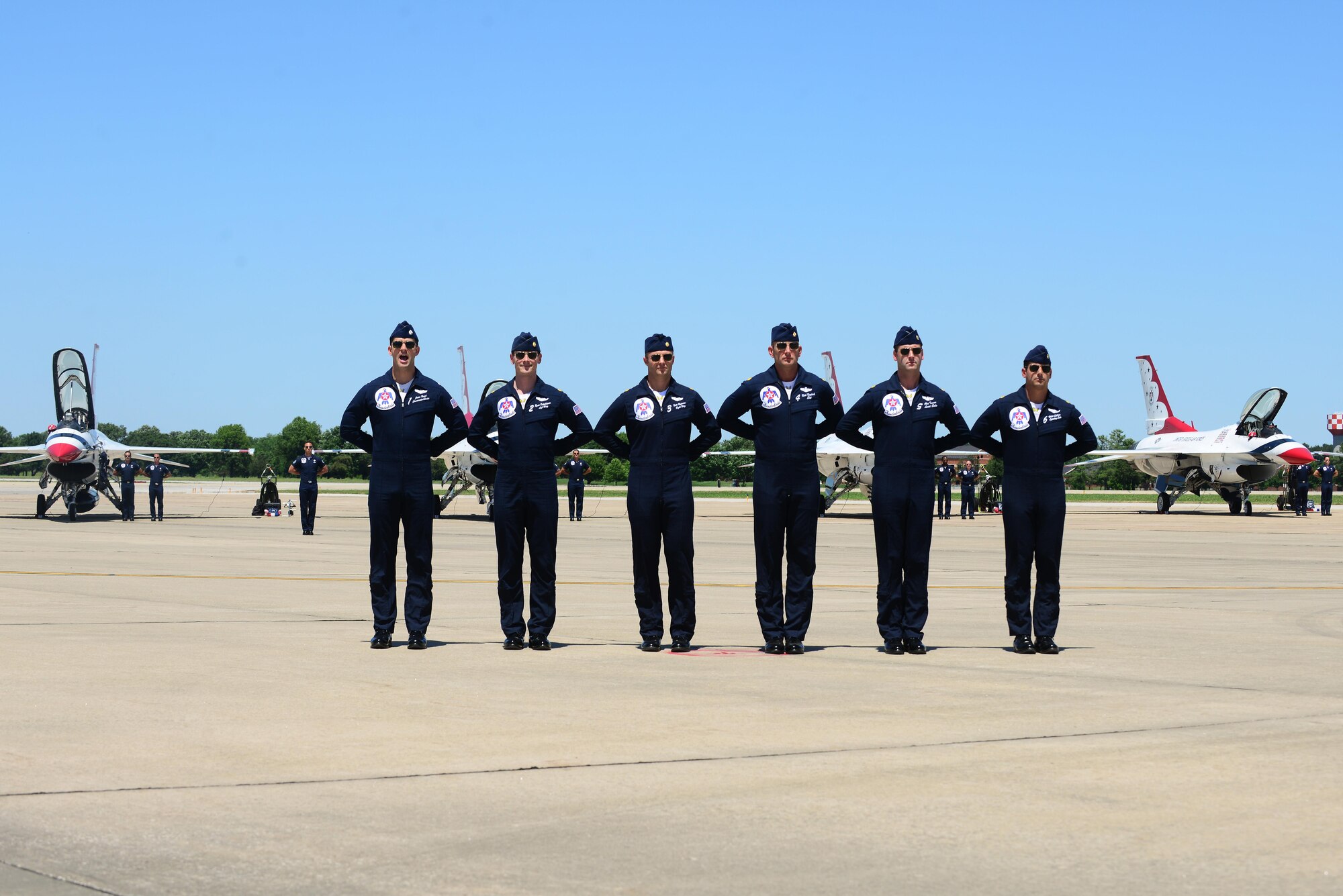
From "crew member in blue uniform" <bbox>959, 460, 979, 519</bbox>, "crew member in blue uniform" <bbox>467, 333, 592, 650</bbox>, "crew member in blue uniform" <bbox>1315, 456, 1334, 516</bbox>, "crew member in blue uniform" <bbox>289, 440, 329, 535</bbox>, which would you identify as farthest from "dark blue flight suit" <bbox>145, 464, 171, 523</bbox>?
"crew member in blue uniform" <bbox>1315, 456, 1334, 516</bbox>

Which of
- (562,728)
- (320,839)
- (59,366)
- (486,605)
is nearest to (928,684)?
(562,728)

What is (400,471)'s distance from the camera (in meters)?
10.1

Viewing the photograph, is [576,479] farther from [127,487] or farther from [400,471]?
[400,471]

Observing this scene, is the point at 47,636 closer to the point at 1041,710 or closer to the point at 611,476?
the point at 1041,710

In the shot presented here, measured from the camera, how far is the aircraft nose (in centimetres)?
4500

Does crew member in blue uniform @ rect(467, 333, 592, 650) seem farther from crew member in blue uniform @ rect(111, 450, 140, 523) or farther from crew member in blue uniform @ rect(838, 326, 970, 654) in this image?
crew member in blue uniform @ rect(111, 450, 140, 523)

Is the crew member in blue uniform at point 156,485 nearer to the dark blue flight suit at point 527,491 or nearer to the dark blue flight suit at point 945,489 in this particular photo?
the dark blue flight suit at point 945,489

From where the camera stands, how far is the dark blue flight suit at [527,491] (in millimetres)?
9953

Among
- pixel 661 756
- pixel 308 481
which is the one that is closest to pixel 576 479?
pixel 308 481

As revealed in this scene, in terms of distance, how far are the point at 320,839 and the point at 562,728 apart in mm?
2116

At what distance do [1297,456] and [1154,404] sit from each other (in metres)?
10.7

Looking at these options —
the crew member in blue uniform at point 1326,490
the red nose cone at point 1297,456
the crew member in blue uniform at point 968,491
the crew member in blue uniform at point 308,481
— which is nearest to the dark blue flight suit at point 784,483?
the crew member in blue uniform at point 308,481

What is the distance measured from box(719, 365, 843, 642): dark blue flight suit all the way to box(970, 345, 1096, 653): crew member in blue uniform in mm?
1268

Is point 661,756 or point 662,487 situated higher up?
point 662,487
